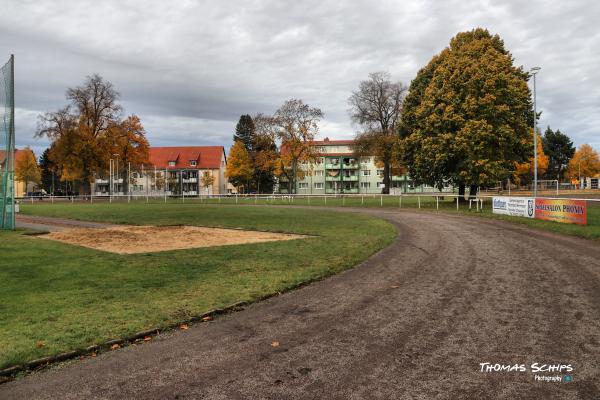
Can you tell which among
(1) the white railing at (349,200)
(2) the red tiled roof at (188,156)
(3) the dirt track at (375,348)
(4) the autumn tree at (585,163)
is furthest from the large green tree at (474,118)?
(2) the red tiled roof at (188,156)

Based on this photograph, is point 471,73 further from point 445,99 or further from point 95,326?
point 95,326

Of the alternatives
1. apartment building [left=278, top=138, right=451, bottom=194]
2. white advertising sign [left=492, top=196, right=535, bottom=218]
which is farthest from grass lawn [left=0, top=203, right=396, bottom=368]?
apartment building [left=278, top=138, right=451, bottom=194]

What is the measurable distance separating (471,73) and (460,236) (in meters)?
21.3

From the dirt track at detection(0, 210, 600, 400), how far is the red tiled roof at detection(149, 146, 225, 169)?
101 metres

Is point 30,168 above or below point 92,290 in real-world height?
above

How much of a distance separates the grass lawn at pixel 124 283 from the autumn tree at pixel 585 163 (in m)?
99.4

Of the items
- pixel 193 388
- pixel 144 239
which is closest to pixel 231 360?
pixel 193 388

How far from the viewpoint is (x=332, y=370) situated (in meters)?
4.76

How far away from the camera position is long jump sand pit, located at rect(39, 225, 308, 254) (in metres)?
15.1

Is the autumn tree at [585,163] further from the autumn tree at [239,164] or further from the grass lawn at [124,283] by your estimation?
the grass lawn at [124,283]

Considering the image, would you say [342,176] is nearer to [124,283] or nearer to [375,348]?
[124,283]

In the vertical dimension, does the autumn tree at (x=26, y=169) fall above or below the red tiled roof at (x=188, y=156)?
below

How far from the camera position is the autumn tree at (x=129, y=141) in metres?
67.5

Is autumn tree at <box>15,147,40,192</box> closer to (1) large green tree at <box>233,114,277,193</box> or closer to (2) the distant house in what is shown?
(2) the distant house
